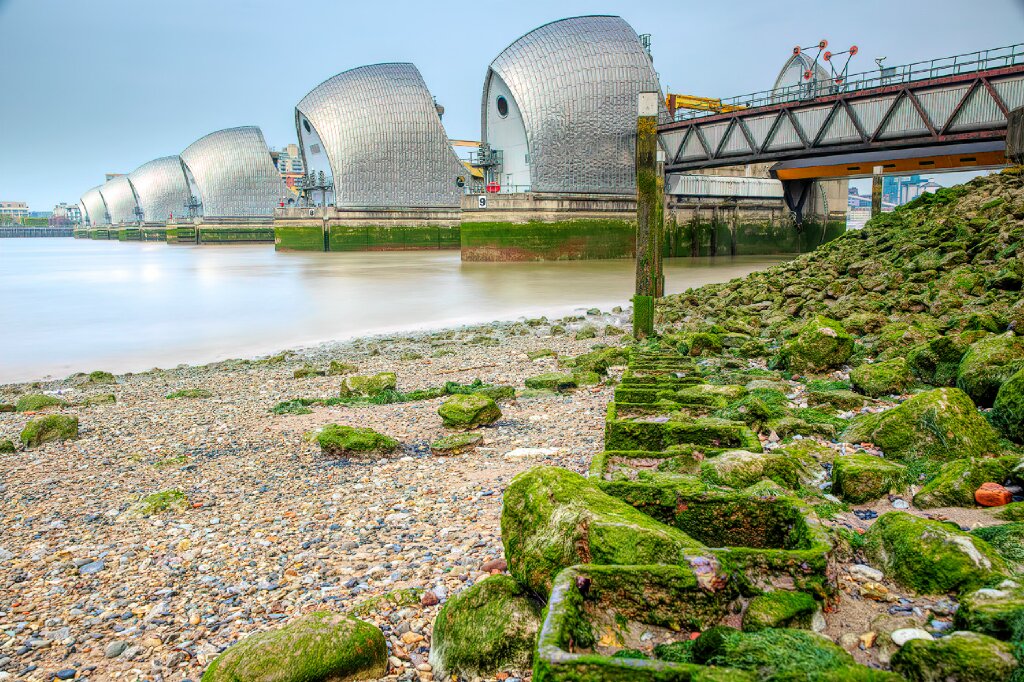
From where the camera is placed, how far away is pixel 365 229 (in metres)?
47.8

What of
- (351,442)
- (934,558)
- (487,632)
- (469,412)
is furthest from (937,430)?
(351,442)

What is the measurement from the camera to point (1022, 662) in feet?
5.63

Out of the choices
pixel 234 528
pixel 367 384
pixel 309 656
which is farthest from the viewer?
pixel 367 384

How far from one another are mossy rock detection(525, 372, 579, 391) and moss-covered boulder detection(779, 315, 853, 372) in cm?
193

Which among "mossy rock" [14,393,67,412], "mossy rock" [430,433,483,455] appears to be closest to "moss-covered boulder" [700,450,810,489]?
"mossy rock" [430,433,483,455]

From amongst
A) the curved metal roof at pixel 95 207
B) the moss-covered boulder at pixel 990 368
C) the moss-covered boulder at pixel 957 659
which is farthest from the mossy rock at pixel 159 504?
the curved metal roof at pixel 95 207

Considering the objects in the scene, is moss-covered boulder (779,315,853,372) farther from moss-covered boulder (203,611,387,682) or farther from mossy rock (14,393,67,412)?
mossy rock (14,393,67,412)

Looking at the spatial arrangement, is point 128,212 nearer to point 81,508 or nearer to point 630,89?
point 630,89

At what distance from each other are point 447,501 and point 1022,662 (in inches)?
110

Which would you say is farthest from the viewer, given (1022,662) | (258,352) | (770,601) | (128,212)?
(128,212)

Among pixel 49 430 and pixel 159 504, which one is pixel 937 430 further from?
pixel 49 430

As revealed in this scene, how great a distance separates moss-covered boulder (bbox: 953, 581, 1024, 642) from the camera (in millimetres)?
1871

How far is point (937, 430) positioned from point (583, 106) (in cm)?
3483

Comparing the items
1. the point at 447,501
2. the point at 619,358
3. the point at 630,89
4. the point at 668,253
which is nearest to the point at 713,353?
the point at 619,358
